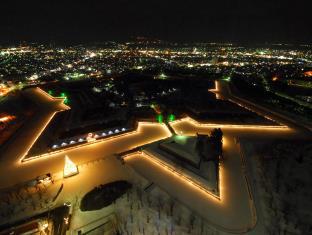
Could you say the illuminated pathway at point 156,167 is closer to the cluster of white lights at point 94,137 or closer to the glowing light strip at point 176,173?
the glowing light strip at point 176,173

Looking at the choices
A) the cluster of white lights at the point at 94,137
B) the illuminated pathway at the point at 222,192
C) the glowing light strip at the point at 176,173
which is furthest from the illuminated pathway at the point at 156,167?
the cluster of white lights at the point at 94,137

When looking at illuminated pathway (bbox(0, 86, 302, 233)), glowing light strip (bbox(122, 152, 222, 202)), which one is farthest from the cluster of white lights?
glowing light strip (bbox(122, 152, 222, 202))

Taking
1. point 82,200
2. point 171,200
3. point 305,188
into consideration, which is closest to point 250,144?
point 305,188

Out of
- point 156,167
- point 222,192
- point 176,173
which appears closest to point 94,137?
point 156,167

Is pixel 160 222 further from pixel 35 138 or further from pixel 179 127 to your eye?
pixel 35 138

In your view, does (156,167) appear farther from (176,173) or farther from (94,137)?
(94,137)

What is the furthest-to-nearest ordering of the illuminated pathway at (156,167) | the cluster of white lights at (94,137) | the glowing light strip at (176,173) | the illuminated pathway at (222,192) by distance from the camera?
the cluster of white lights at (94,137) < the glowing light strip at (176,173) < the illuminated pathway at (156,167) < the illuminated pathway at (222,192)

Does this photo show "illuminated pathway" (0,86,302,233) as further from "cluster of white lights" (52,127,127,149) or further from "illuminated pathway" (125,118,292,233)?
"cluster of white lights" (52,127,127,149)

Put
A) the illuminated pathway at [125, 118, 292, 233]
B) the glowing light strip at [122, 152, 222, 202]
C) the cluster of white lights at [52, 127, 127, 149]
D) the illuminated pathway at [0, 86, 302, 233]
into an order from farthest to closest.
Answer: the cluster of white lights at [52, 127, 127, 149]
the glowing light strip at [122, 152, 222, 202]
the illuminated pathway at [0, 86, 302, 233]
the illuminated pathway at [125, 118, 292, 233]
